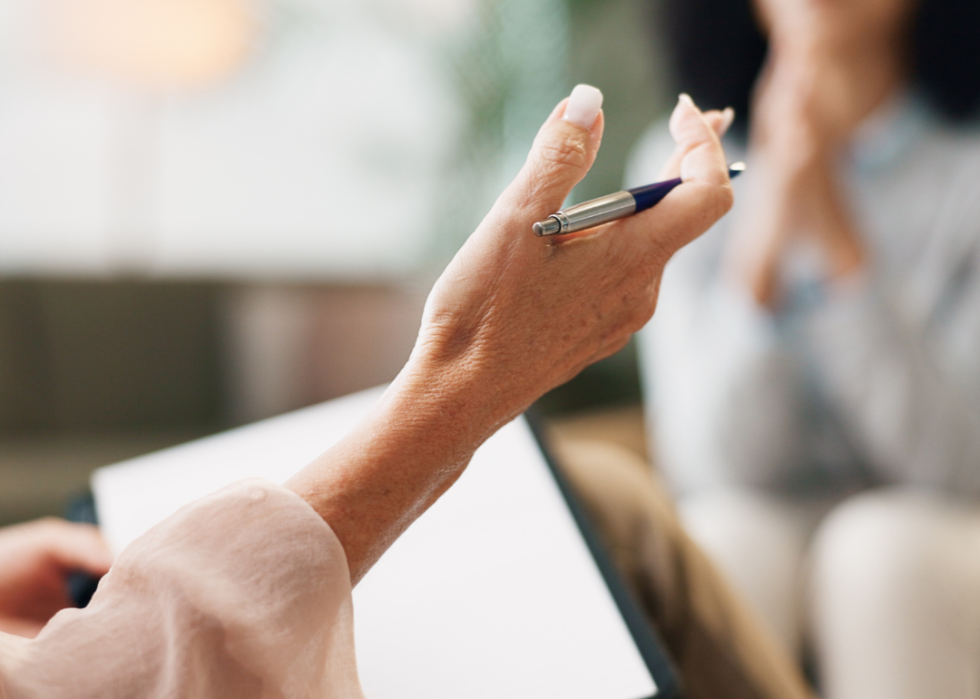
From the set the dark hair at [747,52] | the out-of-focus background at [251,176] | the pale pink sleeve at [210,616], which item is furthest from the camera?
the out-of-focus background at [251,176]

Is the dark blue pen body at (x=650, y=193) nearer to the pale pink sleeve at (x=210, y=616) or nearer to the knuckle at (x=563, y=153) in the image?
the knuckle at (x=563, y=153)

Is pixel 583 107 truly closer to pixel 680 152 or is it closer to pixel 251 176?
pixel 680 152

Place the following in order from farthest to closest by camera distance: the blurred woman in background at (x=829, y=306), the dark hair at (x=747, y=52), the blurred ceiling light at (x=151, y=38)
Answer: the blurred ceiling light at (x=151, y=38) < the dark hair at (x=747, y=52) < the blurred woman in background at (x=829, y=306)

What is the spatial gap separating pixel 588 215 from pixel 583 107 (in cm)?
4

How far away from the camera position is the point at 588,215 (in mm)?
273

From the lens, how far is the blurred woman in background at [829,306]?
0.71m

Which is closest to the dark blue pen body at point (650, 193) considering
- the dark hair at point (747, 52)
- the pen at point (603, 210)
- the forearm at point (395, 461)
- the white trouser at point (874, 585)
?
the pen at point (603, 210)

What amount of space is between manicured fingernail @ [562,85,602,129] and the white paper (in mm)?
193

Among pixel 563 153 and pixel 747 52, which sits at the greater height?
pixel 747 52

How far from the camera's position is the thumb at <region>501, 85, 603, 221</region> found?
10.4 inches

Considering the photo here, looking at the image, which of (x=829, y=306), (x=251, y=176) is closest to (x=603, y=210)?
(x=829, y=306)

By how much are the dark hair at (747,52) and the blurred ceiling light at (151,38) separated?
0.84 meters

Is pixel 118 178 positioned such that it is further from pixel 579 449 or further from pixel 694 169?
pixel 694 169

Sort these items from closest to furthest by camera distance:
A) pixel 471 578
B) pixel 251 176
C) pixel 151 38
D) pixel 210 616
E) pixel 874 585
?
pixel 210 616, pixel 471 578, pixel 874 585, pixel 151 38, pixel 251 176
